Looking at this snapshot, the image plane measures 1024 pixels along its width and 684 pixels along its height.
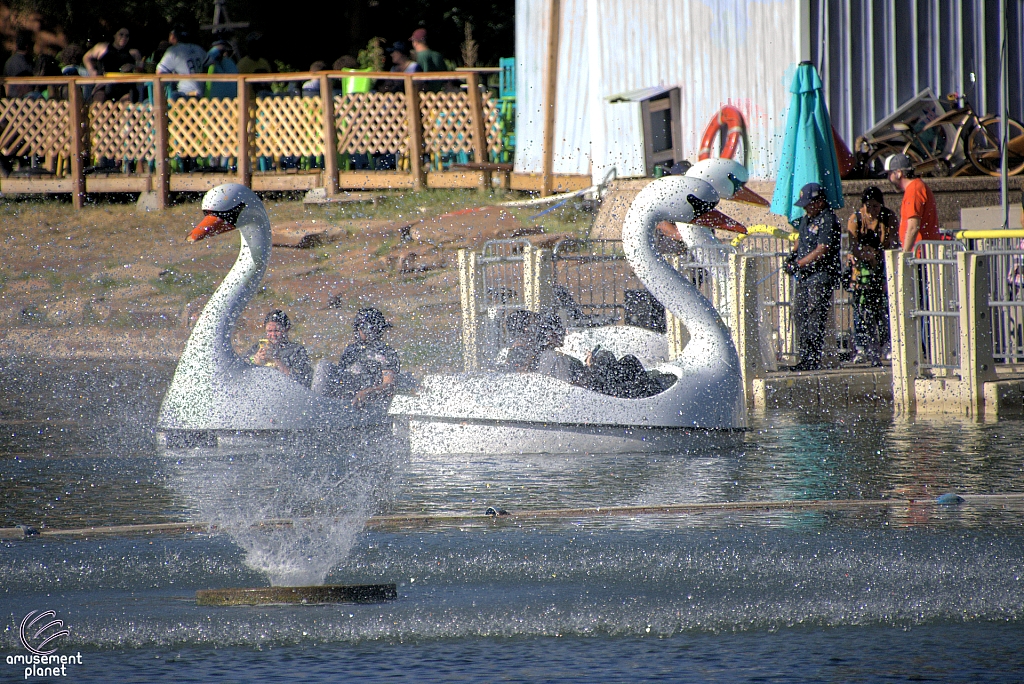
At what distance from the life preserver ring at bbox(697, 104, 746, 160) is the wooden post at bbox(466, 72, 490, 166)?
15.3 feet

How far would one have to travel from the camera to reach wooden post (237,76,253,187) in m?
22.5

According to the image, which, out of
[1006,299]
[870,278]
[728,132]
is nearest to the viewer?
[1006,299]

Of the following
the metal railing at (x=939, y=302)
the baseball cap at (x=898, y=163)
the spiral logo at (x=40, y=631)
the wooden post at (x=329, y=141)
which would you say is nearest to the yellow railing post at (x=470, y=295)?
the metal railing at (x=939, y=302)

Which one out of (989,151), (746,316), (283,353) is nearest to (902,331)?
(746,316)

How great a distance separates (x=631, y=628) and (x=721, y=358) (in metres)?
4.12

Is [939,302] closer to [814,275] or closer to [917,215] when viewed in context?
[814,275]

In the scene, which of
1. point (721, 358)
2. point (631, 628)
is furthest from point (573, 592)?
point (721, 358)

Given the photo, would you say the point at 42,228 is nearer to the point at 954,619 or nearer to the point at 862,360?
the point at 862,360

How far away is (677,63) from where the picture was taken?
63.2 feet

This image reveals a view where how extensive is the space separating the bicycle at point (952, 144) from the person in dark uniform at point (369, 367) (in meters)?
8.30

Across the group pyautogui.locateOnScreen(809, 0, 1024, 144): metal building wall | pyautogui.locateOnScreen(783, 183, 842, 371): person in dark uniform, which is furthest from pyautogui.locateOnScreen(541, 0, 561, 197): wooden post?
pyautogui.locateOnScreen(783, 183, 842, 371): person in dark uniform

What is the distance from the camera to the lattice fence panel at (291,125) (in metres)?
22.8

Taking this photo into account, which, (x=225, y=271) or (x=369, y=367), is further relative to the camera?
(x=225, y=271)

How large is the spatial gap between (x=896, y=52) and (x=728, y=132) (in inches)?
90.5
